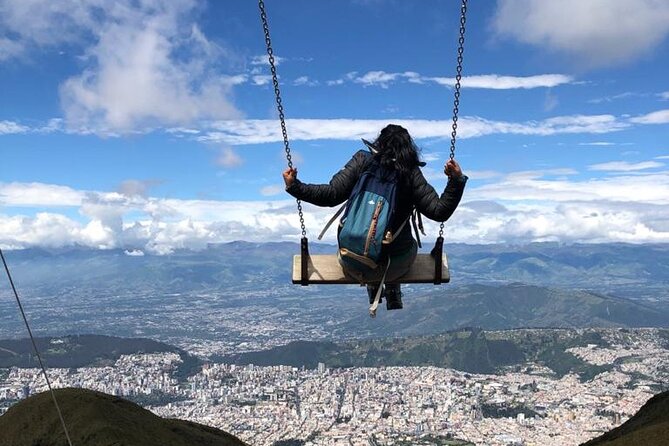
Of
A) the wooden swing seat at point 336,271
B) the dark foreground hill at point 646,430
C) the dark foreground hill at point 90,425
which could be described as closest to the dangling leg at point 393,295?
the wooden swing seat at point 336,271

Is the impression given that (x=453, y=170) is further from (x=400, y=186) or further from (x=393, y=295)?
(x=393, y=295)

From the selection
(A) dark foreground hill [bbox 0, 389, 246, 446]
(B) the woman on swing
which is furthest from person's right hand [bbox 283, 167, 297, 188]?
(A) dark foreground hill [bbox 0, 389, 246, 446]

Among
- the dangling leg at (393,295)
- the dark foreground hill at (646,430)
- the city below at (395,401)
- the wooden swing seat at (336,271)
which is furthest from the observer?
the city below at (395,401)

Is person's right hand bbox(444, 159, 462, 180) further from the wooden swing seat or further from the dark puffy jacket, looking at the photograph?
the wooden swing seat

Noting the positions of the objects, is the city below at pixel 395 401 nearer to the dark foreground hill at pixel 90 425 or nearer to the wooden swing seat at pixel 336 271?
the dark foreground hill at pixel 90 425

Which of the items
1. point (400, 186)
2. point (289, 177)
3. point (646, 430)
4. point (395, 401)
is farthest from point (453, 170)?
point (395, 401)

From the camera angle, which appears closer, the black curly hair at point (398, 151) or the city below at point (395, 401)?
the black curly hair at point (398, 151)
